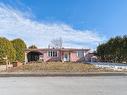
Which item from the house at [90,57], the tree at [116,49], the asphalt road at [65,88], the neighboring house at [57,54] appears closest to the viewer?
the asphalt road at [65,88]

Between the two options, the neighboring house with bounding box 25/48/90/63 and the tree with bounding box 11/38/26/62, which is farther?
the neighboring house with bounding box 25/48/90/63

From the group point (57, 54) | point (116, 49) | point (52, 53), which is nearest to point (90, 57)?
point (57, 54)

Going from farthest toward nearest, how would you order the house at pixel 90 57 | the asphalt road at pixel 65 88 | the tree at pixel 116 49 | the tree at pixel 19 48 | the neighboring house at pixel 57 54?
the house at pixel 90 57 → the neighboring house at pixel 57 54 → the tree at pixel 116 49 → the tree at pixel 19 48 → the asphalt road at pixel 65 88

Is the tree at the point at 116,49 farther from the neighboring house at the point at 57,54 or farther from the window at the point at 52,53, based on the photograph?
the window at the point at 52,53

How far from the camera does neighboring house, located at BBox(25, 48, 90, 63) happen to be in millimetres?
89875

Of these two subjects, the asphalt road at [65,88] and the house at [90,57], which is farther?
the house at [90,57]

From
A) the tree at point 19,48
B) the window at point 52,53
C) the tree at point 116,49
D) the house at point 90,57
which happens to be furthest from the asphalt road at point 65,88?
the house at point 90,57

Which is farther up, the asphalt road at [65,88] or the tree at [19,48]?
the tree at [19,48]

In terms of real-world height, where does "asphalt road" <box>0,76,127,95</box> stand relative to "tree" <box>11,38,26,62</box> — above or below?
below

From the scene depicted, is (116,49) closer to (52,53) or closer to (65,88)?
(52,53)

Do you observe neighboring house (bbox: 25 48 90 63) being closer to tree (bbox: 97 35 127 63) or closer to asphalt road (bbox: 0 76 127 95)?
tree (bbox: 97 35 127 63)

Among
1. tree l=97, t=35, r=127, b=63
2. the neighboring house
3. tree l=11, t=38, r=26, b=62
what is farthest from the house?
tree l=11, t=38, r=26, b=62

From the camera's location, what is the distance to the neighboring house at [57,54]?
3538 inches

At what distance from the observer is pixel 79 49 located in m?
90.8
